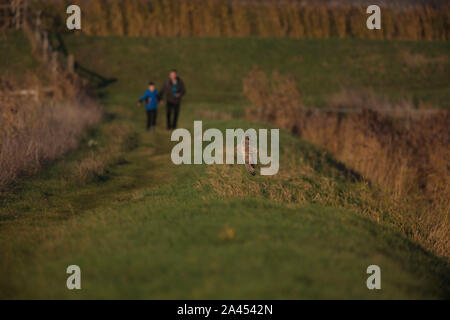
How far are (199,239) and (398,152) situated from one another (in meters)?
10.8

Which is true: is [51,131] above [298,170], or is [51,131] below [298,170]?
above

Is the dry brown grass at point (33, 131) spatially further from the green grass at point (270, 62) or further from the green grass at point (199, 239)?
the green grass at point (270, 62)

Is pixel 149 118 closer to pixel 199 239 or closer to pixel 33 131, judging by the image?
pixel 33 131

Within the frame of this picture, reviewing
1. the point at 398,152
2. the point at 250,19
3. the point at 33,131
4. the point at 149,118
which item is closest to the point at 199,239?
the point at 33,131

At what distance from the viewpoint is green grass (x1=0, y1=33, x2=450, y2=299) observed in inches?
200

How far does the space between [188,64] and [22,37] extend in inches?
492

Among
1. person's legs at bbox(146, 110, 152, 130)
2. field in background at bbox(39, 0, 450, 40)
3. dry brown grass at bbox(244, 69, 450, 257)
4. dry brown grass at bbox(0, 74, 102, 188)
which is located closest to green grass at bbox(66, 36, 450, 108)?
field in background at bbox(39, 0, 450, 40)

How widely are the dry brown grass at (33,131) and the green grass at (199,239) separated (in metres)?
0.42

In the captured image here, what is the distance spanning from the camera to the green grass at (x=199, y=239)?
509 centimetres

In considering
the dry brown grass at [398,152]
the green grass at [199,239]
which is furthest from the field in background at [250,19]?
the green grass at [199,239]

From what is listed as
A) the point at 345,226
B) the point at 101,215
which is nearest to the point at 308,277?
the point at 345,226

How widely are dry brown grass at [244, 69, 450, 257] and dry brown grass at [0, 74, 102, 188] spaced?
23.9ft

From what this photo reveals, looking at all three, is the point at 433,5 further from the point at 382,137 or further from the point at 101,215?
the point at 101,215
